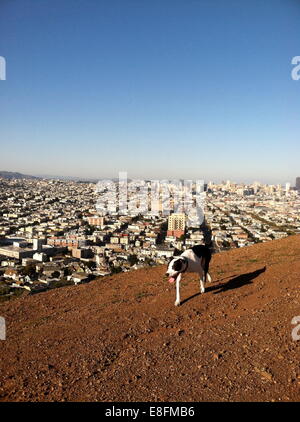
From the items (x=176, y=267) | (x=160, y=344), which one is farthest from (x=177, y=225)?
(x=160, y=344)

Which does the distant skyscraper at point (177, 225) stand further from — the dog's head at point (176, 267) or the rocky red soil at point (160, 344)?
the dog's head at point (176, 267)

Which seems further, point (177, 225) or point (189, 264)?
point (177, 225)

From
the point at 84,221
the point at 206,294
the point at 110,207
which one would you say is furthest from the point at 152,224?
the point at 206,294

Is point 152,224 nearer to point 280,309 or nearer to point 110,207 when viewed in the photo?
point 110,207

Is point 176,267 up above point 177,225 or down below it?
above

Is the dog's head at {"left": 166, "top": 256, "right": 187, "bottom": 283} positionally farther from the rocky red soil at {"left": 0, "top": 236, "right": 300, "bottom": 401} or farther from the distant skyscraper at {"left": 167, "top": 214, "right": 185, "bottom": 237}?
the distant skyscraper at {"left": 167, "top": 214, "right": 185, "bottom": 237}

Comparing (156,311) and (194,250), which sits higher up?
(194,250)

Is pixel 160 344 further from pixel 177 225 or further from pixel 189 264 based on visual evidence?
pixel 177 225
